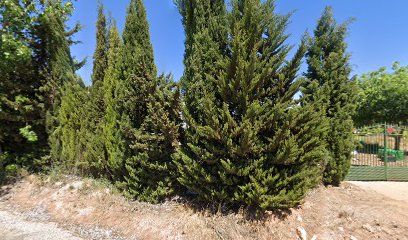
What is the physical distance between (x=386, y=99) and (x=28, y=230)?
15.8 metres

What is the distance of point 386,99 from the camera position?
484 inches

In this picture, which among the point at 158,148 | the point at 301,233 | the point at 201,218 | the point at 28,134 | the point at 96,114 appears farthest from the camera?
the point at 28,134

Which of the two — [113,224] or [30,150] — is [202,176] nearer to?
[113,224]

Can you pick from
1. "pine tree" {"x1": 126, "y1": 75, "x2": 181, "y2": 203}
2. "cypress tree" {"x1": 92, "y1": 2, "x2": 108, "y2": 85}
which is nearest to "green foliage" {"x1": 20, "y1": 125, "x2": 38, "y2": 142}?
"cypress tree" {"x1": 92, "y1": 2, "x2": 108, "y2": 85}

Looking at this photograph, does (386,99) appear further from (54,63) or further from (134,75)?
(54,63)

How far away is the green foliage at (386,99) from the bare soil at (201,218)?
9.16 m

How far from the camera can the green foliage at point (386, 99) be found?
1194 centimetres

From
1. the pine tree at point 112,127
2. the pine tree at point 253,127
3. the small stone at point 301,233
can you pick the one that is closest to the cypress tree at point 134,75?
the pine tree at point 112,127

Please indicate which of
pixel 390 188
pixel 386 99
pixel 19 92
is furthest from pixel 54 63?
pixel 386 99

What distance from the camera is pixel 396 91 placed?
39.2ft

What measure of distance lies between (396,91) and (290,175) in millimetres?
11998

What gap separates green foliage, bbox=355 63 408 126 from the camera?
1194 cm

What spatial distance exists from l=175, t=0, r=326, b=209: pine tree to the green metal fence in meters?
4.41

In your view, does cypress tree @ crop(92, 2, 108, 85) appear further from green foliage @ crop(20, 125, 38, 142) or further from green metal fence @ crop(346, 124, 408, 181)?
green metal fence @ crop(346, 124, 408, 181)
